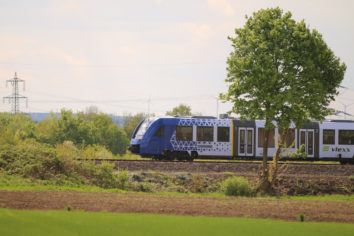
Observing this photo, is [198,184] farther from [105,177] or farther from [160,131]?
[160,131]

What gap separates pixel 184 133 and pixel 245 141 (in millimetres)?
4248

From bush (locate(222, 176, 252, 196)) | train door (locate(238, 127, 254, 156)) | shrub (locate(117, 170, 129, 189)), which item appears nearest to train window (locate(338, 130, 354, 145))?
train door (locate(238, 127, 254, 156))

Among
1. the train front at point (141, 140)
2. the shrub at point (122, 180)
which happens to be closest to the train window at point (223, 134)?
the train front at point (141, 140)

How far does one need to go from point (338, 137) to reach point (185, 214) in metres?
24.6

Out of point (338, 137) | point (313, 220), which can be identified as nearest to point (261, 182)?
point (313, 220)

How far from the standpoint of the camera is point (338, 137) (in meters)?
35.8

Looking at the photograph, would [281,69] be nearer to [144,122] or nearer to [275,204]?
[275,204]

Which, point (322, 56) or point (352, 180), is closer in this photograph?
point (322, 56)

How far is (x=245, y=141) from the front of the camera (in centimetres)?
3444

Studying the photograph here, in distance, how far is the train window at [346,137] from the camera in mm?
35844

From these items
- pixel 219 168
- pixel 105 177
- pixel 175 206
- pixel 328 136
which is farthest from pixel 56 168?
pixel 328 136

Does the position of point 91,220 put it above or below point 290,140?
below

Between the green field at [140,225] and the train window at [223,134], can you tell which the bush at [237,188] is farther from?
the train window at [223,134]

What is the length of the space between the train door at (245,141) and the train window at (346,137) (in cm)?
652
